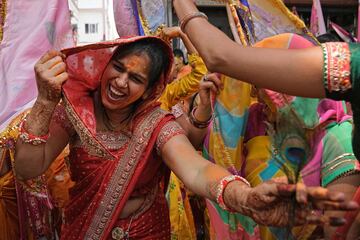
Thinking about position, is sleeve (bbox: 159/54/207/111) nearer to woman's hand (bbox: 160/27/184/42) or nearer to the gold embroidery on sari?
woman's hand (bbox: 160/27/184/42)

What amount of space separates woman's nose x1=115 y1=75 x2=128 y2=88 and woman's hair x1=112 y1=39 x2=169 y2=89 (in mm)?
104

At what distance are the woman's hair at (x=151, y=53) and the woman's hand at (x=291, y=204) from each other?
1.02 metres

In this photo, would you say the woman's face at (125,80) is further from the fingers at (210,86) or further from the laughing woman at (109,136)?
the fingers at (210,86)

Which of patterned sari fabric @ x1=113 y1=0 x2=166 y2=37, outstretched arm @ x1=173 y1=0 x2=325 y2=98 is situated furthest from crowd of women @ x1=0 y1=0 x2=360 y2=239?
patterned sari fabric @ x1=113 y1=0 x2=166 y2=37

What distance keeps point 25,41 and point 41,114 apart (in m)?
0.80

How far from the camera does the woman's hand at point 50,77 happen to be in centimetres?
214

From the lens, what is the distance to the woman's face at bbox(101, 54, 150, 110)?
2307 mm

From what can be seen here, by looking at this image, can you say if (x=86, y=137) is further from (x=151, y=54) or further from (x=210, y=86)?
(x=210, y=86)

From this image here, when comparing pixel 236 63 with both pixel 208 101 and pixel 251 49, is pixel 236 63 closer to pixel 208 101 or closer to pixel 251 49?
pixel 251 49

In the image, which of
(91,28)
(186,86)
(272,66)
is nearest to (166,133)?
(272,66)

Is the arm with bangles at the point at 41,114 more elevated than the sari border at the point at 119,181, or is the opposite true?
the arm with bangles at the point at 41,114

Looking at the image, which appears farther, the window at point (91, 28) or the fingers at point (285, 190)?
the window at point (91, 28)

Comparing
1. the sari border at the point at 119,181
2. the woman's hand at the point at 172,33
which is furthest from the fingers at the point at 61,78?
the woman's hand at the point at 172,33

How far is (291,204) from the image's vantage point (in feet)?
4.32
